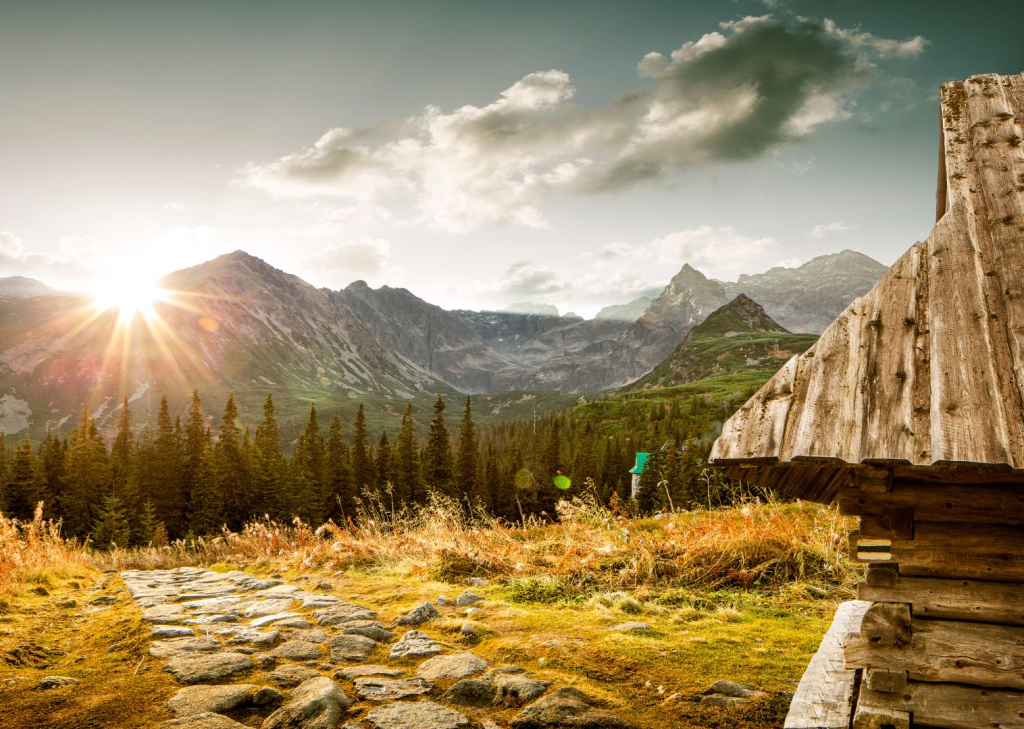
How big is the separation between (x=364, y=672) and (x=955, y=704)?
4.14m

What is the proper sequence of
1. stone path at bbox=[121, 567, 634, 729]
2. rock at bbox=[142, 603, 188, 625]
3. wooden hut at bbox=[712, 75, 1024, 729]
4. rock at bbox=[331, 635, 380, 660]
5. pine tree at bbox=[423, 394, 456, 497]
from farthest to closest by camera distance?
pine tree at bbox=[423, 394, 456, 497], rock at bbox=[142, 603, 188, 625], rock at bbox=[331, 635, 380, 660], stone path at bbox=[121, 567, 634, 729], wooden hut at bbox=[712, 75, 1024, 729]

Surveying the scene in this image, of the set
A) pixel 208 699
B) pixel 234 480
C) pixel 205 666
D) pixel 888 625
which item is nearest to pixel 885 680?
pixel 888 625

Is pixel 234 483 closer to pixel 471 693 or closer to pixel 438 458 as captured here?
pixel 438 458

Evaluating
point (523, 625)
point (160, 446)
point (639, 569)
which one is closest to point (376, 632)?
point (523, 625)

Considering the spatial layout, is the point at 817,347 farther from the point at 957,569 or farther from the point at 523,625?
the point at 523,625

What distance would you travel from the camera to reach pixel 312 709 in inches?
143

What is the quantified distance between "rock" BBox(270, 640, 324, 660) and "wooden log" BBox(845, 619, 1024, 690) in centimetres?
429

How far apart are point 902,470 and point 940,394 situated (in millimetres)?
544

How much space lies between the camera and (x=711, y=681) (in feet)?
14.0

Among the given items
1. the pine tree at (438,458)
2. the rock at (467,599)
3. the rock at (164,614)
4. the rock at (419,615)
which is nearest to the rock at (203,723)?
the rock at (419,615)

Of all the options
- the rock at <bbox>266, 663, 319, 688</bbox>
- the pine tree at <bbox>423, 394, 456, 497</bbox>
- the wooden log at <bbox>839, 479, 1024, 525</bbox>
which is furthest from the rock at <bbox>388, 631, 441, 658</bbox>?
the pine tree at <bbox>423, 394, 456, 497</bbox>

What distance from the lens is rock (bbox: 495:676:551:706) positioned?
3968 millimetres

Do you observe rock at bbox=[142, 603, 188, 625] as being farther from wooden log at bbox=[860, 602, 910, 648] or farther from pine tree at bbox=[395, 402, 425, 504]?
pine tree at bbox=[395, 402, 425, 504]

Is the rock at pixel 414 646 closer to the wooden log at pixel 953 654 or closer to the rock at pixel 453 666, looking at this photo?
the rock at pixel 453 666
